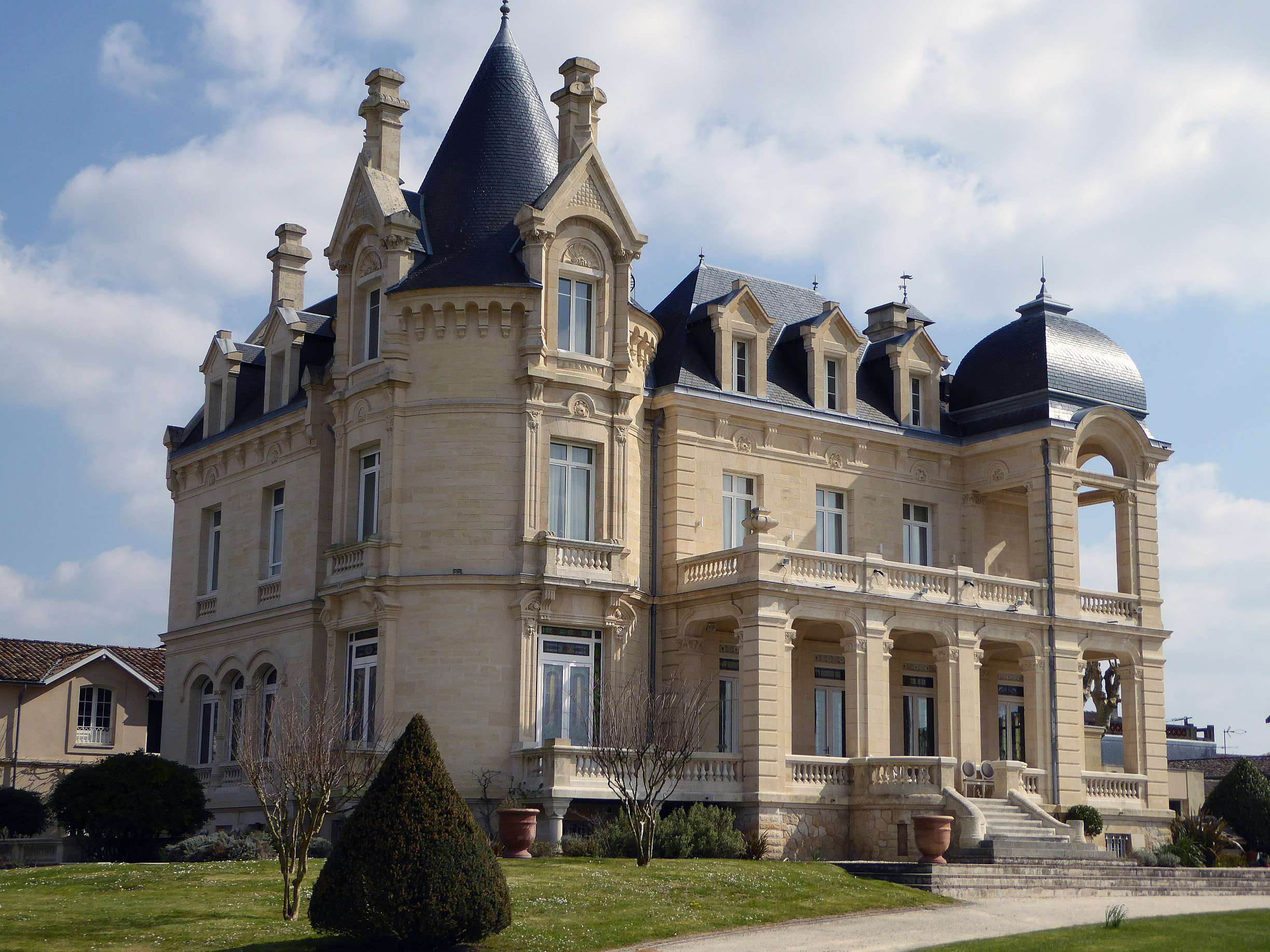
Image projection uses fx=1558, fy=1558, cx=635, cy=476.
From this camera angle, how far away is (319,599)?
35.1 m

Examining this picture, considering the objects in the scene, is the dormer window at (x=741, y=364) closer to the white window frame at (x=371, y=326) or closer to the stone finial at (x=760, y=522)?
the stone finial at (x=760, y=522)

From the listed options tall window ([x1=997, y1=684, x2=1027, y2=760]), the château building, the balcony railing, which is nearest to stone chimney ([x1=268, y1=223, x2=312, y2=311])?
the château building

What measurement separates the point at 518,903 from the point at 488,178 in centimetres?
1804

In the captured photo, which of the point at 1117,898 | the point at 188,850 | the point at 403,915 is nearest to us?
the point at 403,915

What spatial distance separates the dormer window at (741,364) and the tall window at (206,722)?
15.6 metres

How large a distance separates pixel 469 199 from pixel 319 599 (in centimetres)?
958

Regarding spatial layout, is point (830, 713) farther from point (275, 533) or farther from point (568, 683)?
point (275, 533)

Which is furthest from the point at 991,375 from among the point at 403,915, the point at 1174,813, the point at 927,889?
the point at 403,915

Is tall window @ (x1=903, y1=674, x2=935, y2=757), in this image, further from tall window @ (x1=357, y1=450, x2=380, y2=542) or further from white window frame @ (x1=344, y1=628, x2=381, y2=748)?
tall window @ (x1=357, y1=450, x2=380, y2=542)

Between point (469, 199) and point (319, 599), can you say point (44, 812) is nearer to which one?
point (319, 599)

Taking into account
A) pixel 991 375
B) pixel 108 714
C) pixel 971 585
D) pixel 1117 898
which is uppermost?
pixel 991 375

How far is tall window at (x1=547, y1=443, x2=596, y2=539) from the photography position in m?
33.2

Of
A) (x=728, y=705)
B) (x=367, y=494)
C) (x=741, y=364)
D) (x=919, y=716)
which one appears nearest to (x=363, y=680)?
(x=367, y=494)

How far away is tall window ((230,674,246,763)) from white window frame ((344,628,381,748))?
3.45 metres
